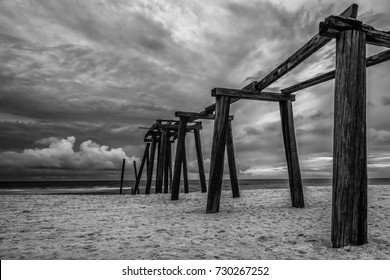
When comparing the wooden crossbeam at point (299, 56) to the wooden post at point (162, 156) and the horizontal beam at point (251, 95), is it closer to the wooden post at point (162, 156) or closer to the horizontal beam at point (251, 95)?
the horizontal beam at point (251, 95)

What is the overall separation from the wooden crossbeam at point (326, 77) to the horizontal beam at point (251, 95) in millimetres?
177

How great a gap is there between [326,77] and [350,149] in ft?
9.40

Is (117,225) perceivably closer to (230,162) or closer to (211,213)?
(211,213)

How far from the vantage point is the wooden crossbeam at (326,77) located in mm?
4684

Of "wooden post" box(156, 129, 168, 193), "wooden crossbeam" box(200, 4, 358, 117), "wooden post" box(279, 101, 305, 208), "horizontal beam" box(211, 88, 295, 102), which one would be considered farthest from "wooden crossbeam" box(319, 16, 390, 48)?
"wooden post" box(156, 129, 168, 193)

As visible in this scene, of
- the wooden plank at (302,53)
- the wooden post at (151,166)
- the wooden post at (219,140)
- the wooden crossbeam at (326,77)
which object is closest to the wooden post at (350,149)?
the wooden plank at (302,53)

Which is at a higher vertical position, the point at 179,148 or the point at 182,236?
the point at 179,148

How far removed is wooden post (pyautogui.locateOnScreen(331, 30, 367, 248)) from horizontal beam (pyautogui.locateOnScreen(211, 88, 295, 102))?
308 centimetres

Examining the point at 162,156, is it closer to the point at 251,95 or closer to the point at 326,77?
the point at 251,95

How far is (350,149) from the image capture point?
3389 mm

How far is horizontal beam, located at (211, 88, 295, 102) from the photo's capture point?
6.38m

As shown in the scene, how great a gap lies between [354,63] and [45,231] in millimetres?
5262

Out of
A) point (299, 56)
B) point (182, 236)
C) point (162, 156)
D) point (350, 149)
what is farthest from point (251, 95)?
point (162, 156)
